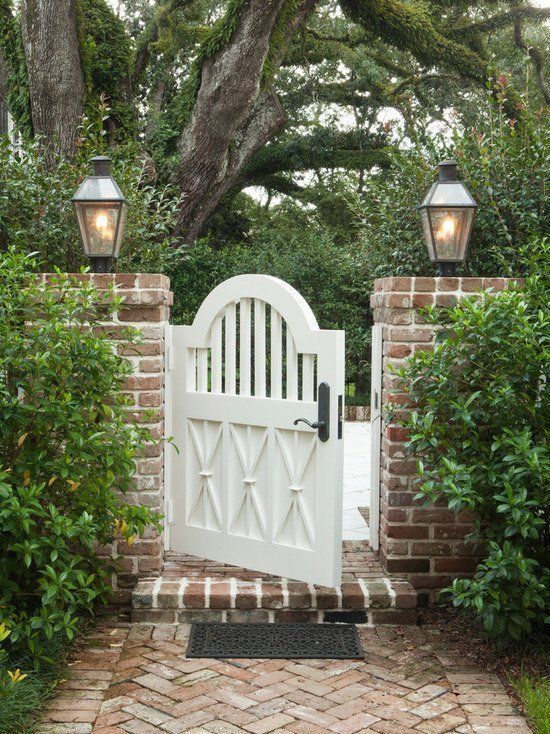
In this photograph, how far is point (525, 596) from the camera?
3.59 metres

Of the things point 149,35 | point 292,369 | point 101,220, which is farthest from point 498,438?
point 149,35

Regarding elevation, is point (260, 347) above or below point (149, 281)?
below

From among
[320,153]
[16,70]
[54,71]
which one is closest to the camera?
[54,71]

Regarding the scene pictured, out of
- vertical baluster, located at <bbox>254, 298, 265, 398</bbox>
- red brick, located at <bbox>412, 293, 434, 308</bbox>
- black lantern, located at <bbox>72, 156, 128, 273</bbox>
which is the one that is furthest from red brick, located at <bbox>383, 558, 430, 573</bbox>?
black lantern, located at <bbox>72, 156, 128, 273</bbox>

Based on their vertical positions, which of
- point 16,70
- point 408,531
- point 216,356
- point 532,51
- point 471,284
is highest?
point 532,51

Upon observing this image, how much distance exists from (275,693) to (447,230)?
2.49m

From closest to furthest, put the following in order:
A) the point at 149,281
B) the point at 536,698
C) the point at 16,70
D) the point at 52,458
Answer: the point at 536,698 → the point at 52,458 → the point at 149,281 → the point at 16,70

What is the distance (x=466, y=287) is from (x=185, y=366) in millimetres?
1645

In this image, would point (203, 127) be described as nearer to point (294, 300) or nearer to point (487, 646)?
point (294, 300)

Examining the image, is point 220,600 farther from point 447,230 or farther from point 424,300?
point 447,230

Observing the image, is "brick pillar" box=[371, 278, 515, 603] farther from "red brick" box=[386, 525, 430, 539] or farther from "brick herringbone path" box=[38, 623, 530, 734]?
"brick herringbone path" box=[38, 623, 530, 734]

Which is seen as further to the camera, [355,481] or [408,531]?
[355,481]

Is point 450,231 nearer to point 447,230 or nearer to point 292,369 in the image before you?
point 447,230

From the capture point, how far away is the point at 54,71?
9.45m
